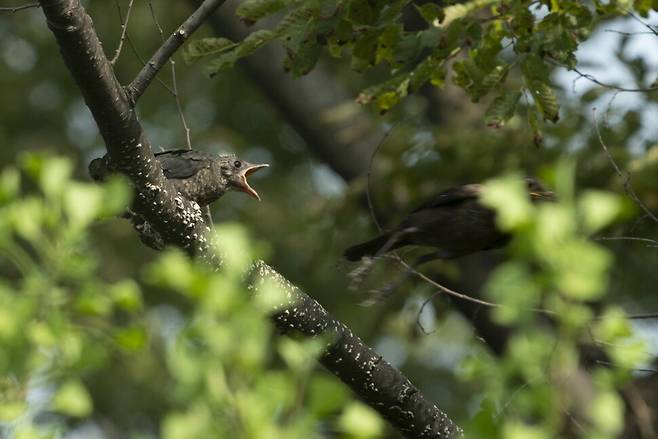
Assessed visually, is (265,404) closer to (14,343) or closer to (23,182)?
(14,343)

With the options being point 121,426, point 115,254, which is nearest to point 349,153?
point 115,254

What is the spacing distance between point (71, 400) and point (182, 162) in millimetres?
3594

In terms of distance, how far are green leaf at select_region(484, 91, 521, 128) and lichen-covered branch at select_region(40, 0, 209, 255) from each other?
4.37 ft

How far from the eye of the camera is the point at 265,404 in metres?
1.60

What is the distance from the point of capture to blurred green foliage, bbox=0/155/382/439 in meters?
1.61

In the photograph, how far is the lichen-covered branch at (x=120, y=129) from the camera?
3490mm

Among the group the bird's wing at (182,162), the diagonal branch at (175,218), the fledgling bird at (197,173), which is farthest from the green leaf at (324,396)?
the bird's wing at (182,162)

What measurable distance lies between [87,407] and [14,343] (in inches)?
5.7

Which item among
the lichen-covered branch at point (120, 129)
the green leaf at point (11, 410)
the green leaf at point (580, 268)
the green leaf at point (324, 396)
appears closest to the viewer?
→ the green leaf at point (580, 268)

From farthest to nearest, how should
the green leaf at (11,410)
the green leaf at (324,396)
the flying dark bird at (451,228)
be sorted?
the flying dark bird at (451,228)
the green leaf at (11,410)
the green leaf at (324,396)

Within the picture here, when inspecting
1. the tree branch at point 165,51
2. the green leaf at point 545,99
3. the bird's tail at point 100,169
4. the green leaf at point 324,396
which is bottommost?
the green leaf at point 545,99

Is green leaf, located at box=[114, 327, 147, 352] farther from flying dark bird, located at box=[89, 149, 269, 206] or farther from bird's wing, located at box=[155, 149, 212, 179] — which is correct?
bird's wing, located at box=[155, 149, 212, 179]

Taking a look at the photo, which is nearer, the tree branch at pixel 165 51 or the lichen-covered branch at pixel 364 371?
the tree branch at pixel 165 51

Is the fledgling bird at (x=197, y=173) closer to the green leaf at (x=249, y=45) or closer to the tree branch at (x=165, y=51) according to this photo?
the green leaf at (x=249, y=45)
